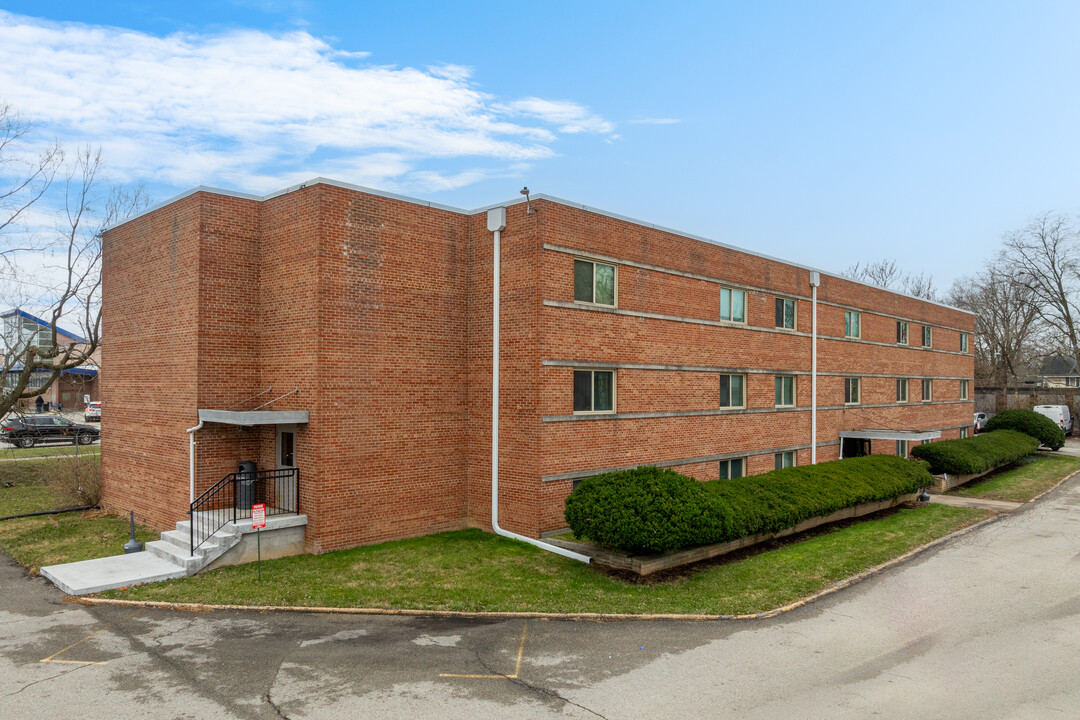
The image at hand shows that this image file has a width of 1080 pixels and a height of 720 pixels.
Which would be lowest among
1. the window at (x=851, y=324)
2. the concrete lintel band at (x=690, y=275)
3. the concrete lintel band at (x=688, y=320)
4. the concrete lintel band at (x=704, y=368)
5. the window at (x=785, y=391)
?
the window at (x=785, y=391)

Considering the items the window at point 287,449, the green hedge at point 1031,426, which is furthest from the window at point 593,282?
the green hedge at point 1031,426

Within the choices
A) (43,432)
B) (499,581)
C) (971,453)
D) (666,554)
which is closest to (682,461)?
(666,554)

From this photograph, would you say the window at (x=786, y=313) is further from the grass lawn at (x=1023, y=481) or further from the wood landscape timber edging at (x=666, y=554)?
the grass lawn at (x=1023, y=481)

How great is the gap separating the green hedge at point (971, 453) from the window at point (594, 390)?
14845mm

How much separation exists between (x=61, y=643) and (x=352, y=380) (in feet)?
21.3

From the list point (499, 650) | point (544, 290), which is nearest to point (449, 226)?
point (544, 290)

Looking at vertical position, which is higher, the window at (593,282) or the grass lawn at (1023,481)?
the window at (593,282)

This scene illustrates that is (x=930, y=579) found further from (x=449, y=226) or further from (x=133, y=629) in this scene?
(x=133, y=629)

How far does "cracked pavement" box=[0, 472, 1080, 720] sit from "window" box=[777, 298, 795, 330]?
11743 millimetres

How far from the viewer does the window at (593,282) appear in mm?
15938

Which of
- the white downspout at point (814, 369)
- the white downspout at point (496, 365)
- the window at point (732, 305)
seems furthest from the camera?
the white downspout at point (814, 369)

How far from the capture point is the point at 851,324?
85.6ft

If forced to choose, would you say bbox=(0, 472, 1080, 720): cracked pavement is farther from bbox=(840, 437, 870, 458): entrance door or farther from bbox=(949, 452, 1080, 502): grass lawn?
bbox=(840, 437, 870, 458): entrance door

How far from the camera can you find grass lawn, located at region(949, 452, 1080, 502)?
23.5 metres
